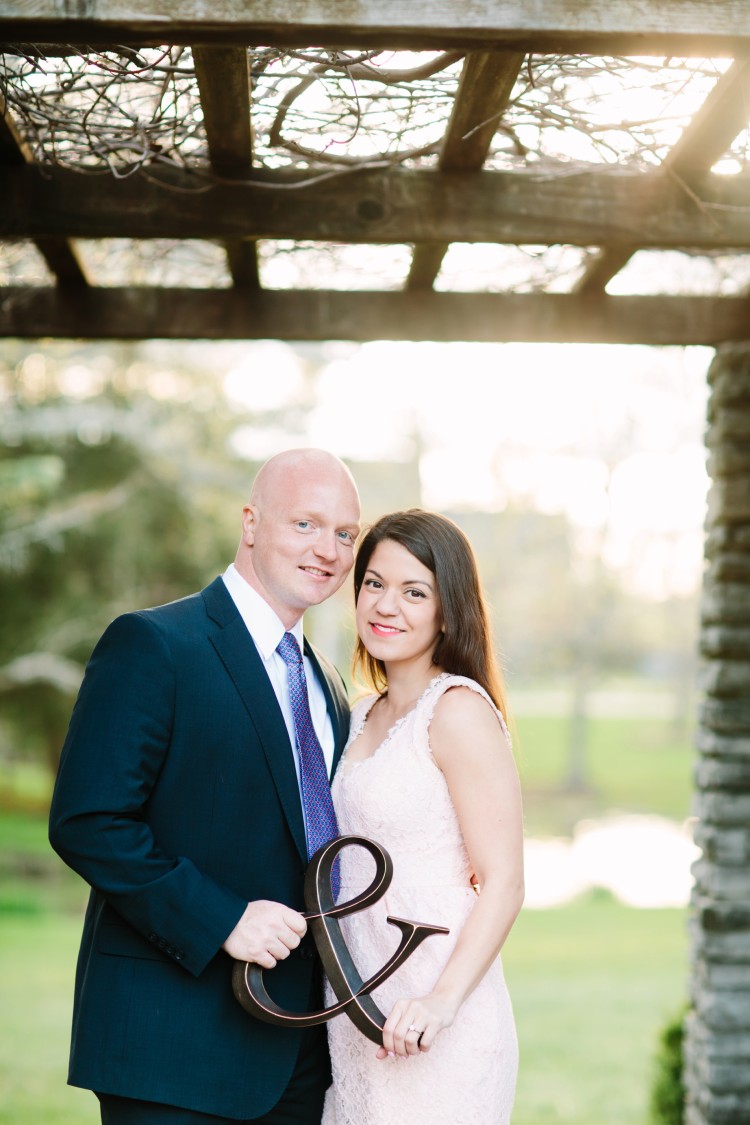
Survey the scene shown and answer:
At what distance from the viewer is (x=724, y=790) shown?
379 centimetres

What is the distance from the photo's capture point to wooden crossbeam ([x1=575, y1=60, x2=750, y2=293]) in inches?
92.9

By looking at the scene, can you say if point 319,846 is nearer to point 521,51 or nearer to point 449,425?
point 521,51

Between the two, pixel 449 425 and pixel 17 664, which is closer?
pixel 17 664

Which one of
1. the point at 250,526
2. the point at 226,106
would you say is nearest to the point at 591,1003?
the point at 250,526

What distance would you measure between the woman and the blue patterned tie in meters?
0.07

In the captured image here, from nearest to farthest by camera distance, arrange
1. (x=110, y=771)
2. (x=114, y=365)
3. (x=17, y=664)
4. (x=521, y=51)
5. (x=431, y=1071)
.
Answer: (x=521, y=51) < (x=110, y=771) < (x=431, y=1071) < (x=17, y=664) < (x=114, y=365)

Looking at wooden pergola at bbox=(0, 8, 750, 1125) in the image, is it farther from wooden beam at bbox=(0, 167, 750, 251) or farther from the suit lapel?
the suit lapel

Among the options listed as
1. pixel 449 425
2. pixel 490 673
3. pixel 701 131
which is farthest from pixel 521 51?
pixel 449 425

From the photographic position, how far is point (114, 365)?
14.1 meters

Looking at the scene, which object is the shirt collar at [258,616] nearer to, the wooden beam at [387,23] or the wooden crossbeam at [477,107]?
the wooden crossbeam at [477,107]

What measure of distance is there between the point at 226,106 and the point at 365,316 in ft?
4.84

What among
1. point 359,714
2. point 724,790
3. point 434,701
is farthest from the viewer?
point 724,790

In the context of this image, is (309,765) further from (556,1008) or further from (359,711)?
(556,1008)

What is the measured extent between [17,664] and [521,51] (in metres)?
12.3
